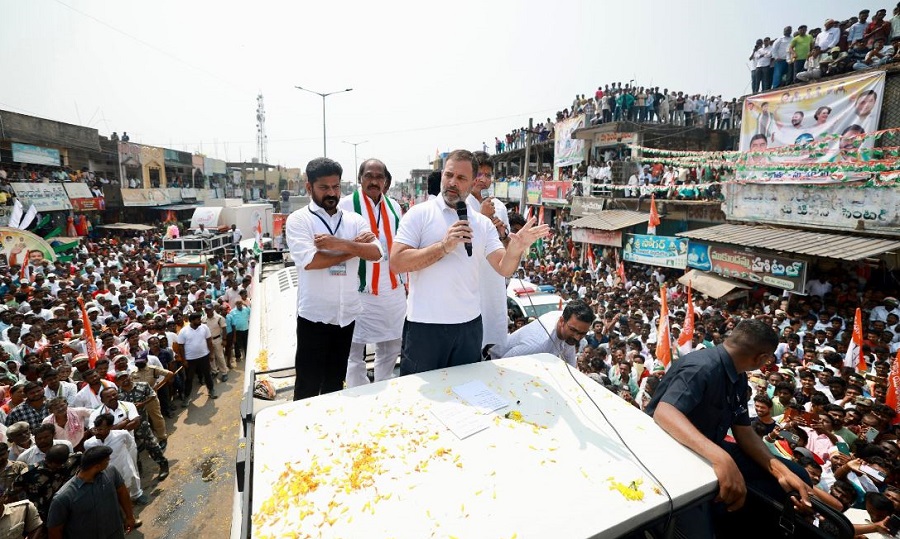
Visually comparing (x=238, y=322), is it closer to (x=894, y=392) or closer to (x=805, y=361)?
(x=805, y=361)

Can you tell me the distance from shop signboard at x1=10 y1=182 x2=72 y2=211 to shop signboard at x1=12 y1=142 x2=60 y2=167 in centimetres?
195

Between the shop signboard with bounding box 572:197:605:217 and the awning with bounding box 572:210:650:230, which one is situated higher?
the shop signboard with bounding box 572:197:605:217

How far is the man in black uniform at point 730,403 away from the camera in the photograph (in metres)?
2.43

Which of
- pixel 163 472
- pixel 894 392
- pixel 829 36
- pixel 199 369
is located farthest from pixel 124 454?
pixel 829 36

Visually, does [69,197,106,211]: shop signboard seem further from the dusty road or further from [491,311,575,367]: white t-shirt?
[491,311,575,367]: white t-shirt

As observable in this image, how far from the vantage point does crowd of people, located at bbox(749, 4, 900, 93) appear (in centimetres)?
1121

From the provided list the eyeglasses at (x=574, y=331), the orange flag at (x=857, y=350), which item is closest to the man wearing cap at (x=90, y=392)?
the eyeglasses at (x=574, y=331)

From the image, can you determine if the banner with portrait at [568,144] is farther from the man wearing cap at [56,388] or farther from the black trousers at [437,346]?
the man wearing cap at [56,388]

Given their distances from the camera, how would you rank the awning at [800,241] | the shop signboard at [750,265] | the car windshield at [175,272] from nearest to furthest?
the awning at [800,241] < the shop signboard at [750,265] < the car windshield at [175,272]

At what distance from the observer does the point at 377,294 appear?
396 centimetres

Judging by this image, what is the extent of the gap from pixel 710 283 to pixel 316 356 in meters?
12.5

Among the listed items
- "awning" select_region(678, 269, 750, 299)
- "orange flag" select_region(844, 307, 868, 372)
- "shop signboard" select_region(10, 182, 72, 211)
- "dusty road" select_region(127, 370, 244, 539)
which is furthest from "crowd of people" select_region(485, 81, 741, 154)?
"shop signboard" select_region(10, 182, 72, 211)

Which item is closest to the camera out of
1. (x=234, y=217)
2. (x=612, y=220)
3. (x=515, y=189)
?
(x=612, y=220)

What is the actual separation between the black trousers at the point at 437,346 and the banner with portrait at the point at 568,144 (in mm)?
22942
